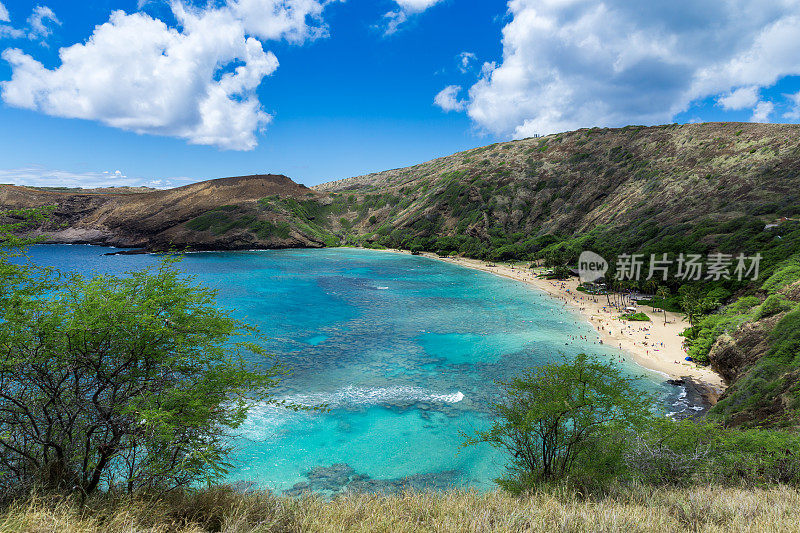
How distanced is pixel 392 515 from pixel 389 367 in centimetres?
3663

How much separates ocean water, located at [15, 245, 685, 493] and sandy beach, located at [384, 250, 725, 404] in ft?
9.56

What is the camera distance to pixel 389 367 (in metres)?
47.6

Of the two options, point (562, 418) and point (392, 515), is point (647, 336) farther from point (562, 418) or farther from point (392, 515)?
point (392, 515)

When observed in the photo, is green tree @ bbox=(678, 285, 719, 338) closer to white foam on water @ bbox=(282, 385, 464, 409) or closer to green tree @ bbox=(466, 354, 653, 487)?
white foam on water @ bbox=(282, 385, 464, 409)

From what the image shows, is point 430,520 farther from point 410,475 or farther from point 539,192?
point 539,192

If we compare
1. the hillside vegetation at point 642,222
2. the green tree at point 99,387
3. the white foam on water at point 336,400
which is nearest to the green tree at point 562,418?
the hillside vegetation at point 642,222

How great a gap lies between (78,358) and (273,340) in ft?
145

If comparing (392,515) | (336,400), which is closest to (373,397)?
(336,400)

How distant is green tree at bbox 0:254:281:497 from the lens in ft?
40.3

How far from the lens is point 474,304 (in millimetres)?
80250

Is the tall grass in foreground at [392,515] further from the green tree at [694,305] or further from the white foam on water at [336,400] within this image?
the green tree at [694,305]

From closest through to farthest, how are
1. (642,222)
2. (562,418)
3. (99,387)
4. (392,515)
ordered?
(392,515)
(99,387)
(562,418)
(642,222)

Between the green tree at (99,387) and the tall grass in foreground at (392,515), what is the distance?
1515 millimetres

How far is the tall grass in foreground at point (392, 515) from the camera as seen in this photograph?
32.0 ft
